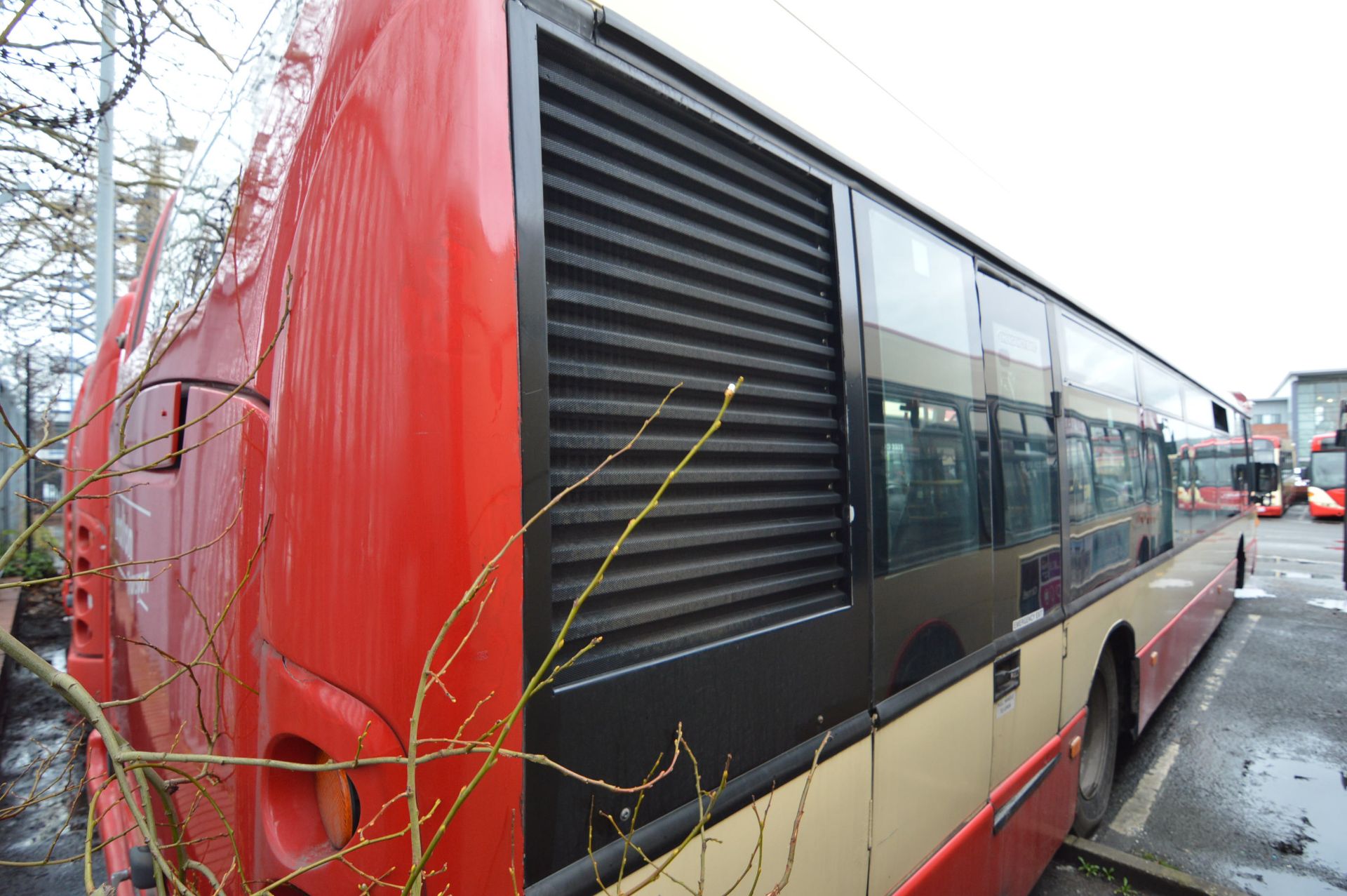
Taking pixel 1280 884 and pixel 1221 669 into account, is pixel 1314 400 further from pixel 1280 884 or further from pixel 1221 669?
pixel 1280 884

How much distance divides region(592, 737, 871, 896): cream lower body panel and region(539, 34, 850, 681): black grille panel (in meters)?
0.39

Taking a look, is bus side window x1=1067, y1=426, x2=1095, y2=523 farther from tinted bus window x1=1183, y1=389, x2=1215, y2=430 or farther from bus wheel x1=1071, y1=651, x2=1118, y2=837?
tinted bus window x1=1183, y1=389, x2=1215, y2=430

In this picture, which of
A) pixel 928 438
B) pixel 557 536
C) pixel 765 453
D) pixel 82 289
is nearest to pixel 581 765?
pixel 557 536

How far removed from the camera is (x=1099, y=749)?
4.39m

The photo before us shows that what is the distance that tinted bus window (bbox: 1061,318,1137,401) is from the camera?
151 inches

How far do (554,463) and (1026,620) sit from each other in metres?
2.51

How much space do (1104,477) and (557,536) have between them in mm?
3913

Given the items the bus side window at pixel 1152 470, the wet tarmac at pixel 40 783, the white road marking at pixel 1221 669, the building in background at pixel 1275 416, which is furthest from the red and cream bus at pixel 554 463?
the building in background at pixel 1275 416

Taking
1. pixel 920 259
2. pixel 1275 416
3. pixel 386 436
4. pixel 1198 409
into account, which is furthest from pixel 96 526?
pixel 1275 416

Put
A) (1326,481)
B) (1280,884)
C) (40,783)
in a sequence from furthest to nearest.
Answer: (1326,481) < (40,783) < (1280,884)

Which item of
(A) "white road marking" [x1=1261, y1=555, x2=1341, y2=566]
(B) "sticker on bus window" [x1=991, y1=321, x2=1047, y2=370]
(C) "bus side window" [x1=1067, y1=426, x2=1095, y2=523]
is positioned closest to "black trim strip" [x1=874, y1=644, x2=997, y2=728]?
(B) "sticker on bus window" [x1=991, y1=321, x2=1047, y2=370]

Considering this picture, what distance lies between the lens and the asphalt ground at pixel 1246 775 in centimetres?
391

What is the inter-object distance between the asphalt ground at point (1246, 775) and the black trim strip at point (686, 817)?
2652 millimetres

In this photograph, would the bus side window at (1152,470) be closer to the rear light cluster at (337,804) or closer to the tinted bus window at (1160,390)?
the tinted bus window at (1160,390)
